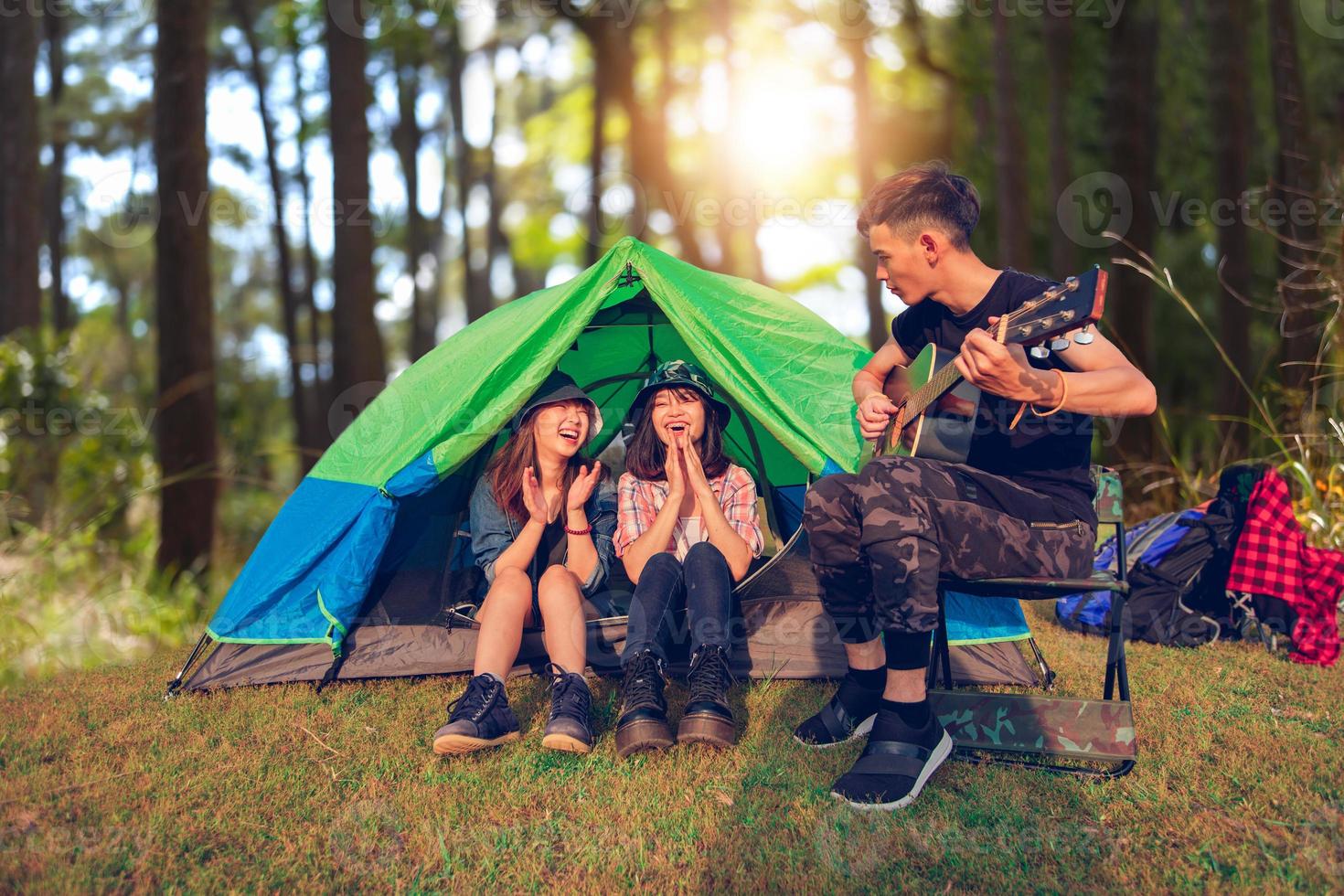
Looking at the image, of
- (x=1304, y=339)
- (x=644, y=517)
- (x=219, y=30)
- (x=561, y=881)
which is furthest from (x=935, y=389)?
(x=219, y=30)

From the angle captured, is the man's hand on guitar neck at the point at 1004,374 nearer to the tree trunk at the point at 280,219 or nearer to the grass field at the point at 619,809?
the grass field at the point at 619,809

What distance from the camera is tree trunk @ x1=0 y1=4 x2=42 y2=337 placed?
8.86 m

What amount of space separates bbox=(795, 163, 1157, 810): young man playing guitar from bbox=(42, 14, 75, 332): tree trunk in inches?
571

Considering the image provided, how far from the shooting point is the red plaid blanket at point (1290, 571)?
12.5 feet

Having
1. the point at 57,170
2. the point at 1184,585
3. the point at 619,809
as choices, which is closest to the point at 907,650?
the point at 619,809

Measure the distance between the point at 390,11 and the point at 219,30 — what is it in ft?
15.1

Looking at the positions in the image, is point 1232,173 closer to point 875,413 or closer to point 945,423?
point 875,413

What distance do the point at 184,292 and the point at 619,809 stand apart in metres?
5.26

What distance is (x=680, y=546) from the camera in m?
3.77

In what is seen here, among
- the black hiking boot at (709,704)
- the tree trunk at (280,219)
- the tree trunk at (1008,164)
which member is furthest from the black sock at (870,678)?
the tree trunk at (280,219)

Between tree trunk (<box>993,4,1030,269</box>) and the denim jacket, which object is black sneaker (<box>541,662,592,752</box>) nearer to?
the denim jacket

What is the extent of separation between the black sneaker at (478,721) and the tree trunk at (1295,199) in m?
4.68

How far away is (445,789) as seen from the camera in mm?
2812

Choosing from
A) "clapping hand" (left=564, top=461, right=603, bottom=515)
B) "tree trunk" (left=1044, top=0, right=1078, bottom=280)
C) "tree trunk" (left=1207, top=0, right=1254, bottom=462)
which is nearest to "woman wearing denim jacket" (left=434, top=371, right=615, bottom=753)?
"clapping hand" (left=564, top=461, right=603, bottom=515)
